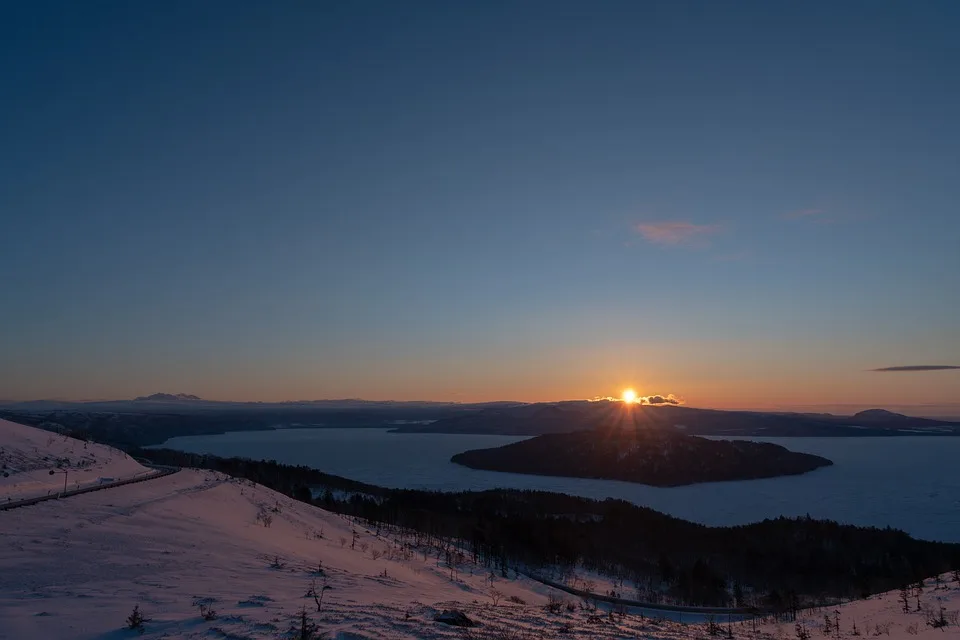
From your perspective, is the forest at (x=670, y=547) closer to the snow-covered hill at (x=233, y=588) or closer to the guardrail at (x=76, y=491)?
the snow-covered hill at (x=233, y=588)

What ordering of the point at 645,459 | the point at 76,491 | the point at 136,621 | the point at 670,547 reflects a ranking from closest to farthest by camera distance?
the point at 136,621 < the point at 76,491 < the point at 670,547 < the point at 645,459

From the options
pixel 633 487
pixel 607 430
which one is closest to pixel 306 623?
pixel 633 487

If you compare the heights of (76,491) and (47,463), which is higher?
(47,463)

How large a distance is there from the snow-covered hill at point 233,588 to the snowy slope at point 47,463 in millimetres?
2730

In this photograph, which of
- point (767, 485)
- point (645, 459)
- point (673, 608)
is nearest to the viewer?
point (673, 608)

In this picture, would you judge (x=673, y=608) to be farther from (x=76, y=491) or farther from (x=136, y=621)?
(x=76, y=491)

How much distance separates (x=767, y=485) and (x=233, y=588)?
91273mm

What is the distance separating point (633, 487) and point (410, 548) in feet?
227

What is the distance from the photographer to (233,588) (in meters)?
10.8

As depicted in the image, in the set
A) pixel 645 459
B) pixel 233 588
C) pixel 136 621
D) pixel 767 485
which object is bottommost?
pixel 767 485

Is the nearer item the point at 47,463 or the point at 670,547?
the point at 47,463

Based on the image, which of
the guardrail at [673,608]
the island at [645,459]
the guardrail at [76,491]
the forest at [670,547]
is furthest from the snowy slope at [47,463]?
the island at [645,459]

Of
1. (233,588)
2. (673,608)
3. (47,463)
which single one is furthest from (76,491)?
(673,608)

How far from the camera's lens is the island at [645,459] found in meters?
97.3
